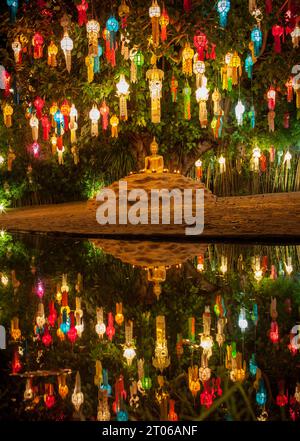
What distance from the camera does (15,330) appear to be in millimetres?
4695

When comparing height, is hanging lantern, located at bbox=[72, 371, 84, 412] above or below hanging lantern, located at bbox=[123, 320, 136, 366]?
below

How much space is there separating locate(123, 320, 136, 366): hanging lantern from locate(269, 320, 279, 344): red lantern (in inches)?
33.6

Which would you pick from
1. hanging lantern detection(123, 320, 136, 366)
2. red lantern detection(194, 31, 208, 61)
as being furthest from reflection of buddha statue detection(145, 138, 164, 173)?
hanging lantern detection(123, 320, 136, 366)

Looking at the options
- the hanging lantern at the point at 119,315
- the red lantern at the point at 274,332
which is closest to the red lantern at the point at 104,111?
the hanging lantern at the point at 119,315

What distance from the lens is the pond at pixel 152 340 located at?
10.6 ft

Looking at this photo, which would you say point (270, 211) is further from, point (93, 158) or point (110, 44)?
point (93, 158)

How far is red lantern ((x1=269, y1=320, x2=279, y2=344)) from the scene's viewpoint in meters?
4.20

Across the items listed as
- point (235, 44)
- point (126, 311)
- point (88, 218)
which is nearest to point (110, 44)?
point (235, 44)

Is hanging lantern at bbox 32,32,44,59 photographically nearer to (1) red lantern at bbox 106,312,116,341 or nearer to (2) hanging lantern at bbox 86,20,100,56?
(2) hanging lantern at bbox 86,20,100,56

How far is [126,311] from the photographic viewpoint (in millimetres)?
5172

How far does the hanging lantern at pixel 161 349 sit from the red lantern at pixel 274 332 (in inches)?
26.0

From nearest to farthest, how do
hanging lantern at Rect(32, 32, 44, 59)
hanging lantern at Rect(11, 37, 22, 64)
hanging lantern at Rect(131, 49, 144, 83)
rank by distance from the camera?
hanging lantern at Rect(131, 49, 144, 83) < hanging lantern at Rect(32, 32, 44, 59) < hanging lantern at Rect(11, 37, 22, 64)
